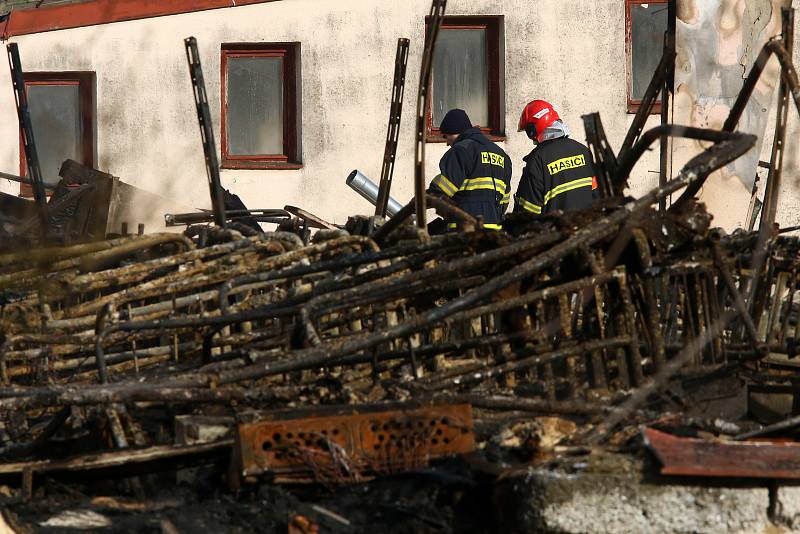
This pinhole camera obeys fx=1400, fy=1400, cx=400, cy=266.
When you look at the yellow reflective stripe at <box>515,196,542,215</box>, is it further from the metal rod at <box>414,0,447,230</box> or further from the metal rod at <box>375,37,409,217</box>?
the metal rod at <box>414,0,447,230</box>

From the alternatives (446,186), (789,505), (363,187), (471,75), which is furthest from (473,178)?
(471,75)

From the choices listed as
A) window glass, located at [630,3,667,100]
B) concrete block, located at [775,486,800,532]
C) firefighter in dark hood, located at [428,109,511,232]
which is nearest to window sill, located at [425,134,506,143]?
window glass, located at [630,3,667,100]

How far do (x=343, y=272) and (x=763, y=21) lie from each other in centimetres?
961

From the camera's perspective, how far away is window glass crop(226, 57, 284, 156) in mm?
17375

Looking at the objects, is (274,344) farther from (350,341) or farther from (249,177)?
(249,177)

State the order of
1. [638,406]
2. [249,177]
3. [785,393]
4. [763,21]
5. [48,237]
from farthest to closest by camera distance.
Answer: [249,177], [763,21], [48,237], [785,393], [638,406]

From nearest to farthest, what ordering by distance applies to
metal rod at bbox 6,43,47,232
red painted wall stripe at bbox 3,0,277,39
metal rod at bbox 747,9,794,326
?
1. metal rod at bbox 747,9,794,326
2. metal rod at bbox 6,43,47,232
3. red painted wall stripe at bbox 3,0,277,39

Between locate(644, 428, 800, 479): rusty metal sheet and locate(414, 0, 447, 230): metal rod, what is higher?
locate(414, 0, 447, 230): metal rod

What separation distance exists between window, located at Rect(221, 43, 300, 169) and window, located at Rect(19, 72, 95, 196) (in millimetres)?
1643

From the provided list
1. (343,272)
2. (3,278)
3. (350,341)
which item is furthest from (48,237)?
(350,341)

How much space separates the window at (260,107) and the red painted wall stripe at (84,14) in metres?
1.07

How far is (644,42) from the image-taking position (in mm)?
17531

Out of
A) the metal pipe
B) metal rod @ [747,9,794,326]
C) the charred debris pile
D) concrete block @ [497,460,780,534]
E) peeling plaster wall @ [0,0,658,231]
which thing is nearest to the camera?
concrete block @ [497,460,780,534]

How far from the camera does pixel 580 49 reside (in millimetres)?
17047
